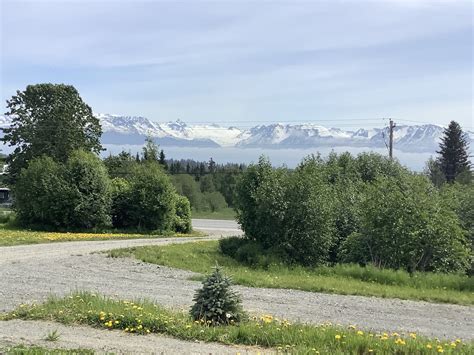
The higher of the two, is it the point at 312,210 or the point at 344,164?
the point at 344,164

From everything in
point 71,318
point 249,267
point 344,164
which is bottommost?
point 249,267

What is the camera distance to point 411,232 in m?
18.1

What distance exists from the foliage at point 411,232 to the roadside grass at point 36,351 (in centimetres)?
1430

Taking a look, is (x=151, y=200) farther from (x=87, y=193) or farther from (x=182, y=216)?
(x=182, y=216)

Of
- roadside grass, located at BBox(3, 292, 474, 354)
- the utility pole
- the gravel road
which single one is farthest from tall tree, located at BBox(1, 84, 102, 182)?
roadside grass, located at BBox(3, 292, 474, 354)

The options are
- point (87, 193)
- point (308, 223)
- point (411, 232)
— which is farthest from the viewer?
point (87, 193)

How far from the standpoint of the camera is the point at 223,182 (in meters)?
82.2

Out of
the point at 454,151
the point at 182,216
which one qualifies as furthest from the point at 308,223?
the point at 454,151

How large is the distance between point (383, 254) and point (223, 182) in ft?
210

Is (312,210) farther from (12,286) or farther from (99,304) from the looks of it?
(99,304)

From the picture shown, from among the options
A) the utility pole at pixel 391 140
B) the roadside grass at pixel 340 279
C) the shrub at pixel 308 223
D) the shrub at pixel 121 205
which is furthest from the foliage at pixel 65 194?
the utility pole at pixel 391 140

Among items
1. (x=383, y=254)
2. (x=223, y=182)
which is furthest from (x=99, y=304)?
(x=223, y=182)

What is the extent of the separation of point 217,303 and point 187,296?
13.9 ft

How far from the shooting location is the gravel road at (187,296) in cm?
998
